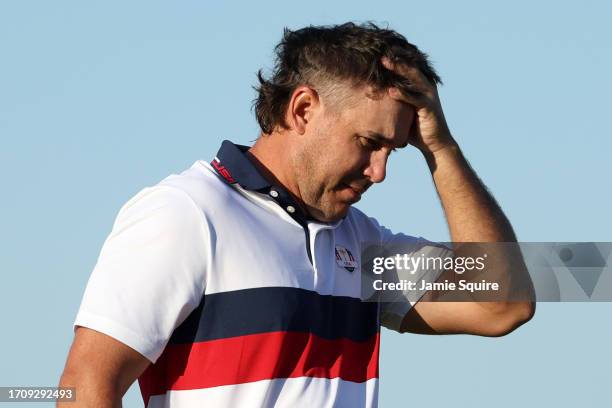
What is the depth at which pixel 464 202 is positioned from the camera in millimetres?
5945

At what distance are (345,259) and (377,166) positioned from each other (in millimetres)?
489

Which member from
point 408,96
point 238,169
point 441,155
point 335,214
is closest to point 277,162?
point 238,169

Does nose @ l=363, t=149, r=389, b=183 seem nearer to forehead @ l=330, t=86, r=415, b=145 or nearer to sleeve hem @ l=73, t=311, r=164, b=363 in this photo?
forehead @ l=330, t=86, r=415, b=145

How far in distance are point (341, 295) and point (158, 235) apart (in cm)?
103

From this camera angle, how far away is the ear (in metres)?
5.53

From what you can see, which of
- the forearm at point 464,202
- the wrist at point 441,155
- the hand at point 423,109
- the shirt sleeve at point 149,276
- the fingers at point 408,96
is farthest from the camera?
the wrist at point 441,155

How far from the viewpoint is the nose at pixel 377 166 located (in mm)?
5398

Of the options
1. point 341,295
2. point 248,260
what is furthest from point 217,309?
point 341,295

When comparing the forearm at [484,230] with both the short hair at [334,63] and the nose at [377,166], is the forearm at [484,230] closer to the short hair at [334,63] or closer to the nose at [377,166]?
the short hair at [334,63]

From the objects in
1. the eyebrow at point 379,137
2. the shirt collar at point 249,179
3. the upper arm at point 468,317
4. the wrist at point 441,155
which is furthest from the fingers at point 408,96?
the upper arm at point 468,317

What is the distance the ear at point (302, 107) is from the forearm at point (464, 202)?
808mm

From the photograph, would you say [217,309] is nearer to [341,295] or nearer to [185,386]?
[185,386]

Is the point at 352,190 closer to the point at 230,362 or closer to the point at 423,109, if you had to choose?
the point at 423,109

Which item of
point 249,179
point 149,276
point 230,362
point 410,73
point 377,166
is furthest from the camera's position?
point 410,73
